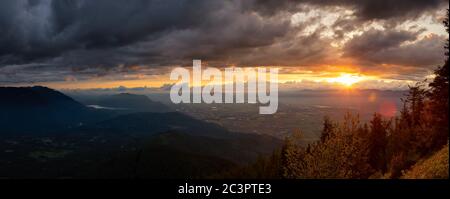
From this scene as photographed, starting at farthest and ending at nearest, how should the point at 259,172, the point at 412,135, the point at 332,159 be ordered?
1. the point at 259,172
2. the point at 412,135
3. the point at 332,159

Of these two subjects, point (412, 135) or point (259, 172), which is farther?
point (259, 172)

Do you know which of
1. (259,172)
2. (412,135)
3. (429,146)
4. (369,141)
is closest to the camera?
(429,146)
